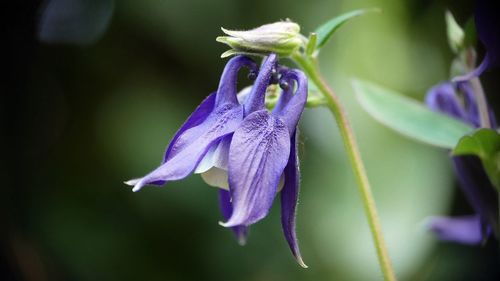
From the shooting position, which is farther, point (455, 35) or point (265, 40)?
point (455, 35)

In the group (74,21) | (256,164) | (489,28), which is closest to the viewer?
(256,164)

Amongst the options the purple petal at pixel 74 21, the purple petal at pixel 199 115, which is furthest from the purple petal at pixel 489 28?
the purple petal at pixel 74 21

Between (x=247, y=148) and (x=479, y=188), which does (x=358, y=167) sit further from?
(x=479, y=188)

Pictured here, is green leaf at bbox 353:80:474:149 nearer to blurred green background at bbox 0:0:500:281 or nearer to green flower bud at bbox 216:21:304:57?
green flower bud at bbox 216:21:304:57

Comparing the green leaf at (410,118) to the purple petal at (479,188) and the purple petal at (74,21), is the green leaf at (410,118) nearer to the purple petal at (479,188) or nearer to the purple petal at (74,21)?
the purple petal at (479,188)

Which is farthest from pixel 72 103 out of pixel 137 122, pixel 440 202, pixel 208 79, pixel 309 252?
pixel 440 202

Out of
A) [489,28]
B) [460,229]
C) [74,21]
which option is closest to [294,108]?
[489,28]
